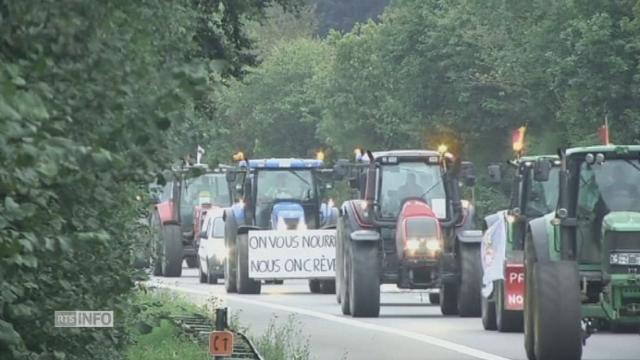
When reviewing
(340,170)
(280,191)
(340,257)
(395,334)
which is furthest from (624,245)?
(280,191)

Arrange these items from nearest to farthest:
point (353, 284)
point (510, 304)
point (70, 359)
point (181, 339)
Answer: point (70, 359), point (181, 339), point (510, 304), point (353, 284)

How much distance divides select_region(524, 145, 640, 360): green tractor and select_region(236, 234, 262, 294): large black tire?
1828cm

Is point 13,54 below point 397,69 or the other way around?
below

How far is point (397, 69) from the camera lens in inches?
3418

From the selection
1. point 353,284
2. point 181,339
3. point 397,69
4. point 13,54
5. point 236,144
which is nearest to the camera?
point 13,54

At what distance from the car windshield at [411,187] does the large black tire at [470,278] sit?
0.98 m

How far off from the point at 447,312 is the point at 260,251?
684 cm

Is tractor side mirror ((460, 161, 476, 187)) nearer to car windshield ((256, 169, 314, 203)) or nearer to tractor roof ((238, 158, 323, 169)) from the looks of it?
tractor roof ((238, 158, 323, 169))

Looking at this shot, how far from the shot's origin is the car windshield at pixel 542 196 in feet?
85.8

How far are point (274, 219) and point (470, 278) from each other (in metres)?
9.58

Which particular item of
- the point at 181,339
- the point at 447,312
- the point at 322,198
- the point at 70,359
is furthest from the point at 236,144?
the point at 70,359

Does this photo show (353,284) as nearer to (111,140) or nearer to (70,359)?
(70,359)

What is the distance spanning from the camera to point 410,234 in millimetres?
30625

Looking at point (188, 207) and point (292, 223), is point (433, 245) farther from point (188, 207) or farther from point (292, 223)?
point (188, 207)
